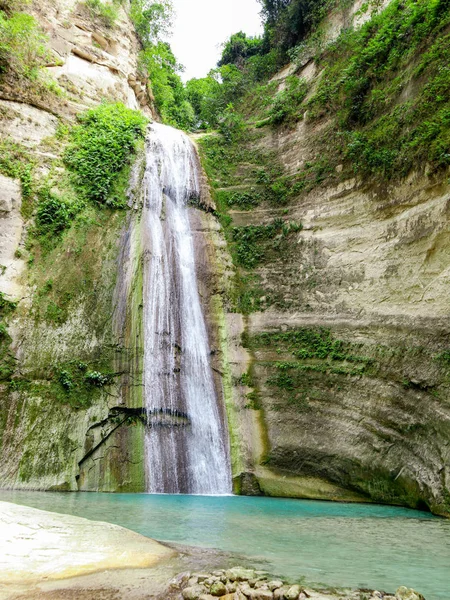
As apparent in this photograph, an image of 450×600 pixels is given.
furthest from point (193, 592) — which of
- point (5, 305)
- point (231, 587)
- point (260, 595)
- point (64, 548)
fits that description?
point (5, 305)

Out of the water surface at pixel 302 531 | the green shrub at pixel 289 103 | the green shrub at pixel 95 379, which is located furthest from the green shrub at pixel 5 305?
the green shrub at pixel 289 103

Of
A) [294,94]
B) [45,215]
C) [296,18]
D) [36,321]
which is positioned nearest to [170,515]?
[36,321]

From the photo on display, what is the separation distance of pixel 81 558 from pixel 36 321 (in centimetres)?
769

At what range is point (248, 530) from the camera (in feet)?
19.0

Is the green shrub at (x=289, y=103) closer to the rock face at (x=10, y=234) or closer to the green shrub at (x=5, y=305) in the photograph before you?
the rock face at (x=10, y=234)

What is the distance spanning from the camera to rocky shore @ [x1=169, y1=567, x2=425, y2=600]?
10.3ft

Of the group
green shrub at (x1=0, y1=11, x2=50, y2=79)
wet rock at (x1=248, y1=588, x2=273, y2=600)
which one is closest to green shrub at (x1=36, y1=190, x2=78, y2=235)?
green shrub at (x1=0, y1=11, x2=50, y2=79)

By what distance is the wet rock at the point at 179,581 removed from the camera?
11.3 ft

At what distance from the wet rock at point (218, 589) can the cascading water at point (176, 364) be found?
23.2 feet

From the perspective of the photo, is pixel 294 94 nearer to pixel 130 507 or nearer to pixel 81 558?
pixel 130 507

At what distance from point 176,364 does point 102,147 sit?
8.15m

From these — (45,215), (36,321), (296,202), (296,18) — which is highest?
(296,18)

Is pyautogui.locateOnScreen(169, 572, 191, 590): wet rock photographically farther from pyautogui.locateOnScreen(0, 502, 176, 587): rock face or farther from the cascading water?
the cascading water

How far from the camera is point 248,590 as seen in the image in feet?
10.5
